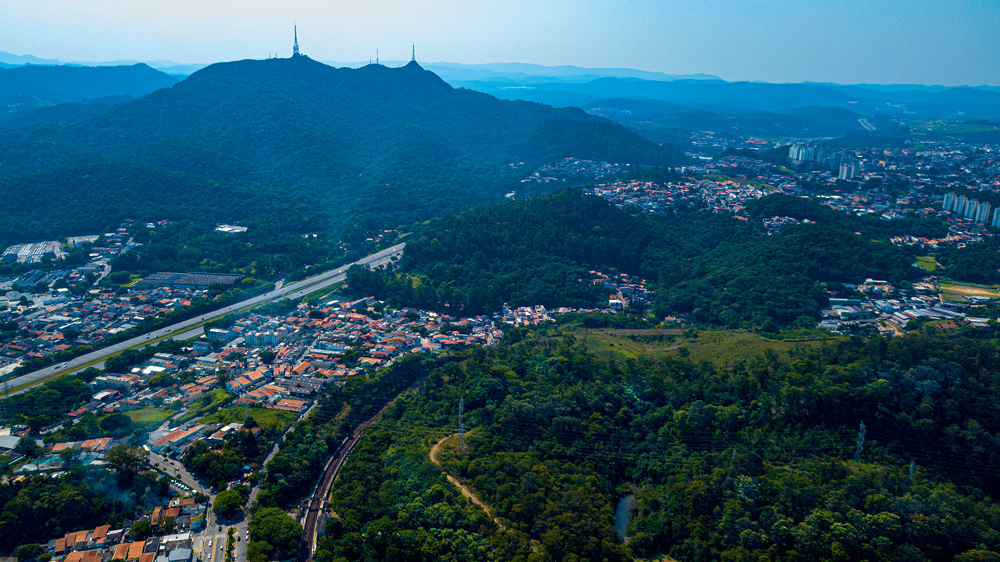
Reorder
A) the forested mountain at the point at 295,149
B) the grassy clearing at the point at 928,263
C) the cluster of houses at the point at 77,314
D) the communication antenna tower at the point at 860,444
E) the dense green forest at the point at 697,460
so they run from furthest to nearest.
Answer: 1. the forested mountain at the point at 295,149
2. the grassy clearing at the point at 928,263
3. the cluster of houses at the point at 77,314
4. the communication antenna tower at the point at 860,444
5. the dense green forest at the point at 697,460

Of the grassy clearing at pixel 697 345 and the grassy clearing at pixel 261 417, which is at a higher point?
the grassy clearing at pixel 697 345

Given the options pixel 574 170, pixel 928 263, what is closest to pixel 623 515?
pixel 928 263

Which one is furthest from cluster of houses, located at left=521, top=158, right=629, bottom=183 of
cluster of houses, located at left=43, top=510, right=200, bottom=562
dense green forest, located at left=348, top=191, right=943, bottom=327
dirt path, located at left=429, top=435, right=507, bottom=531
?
cluster of houses, located at left=43, top=510, right=200, bottom=562

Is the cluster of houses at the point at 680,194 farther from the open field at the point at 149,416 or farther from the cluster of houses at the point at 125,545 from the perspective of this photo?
the cluster of houses at the point at 125,545

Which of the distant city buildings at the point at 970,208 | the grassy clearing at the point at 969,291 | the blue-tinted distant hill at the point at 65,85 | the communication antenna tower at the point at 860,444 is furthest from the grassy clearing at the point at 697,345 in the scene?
the blue-tinted distant hill at the point at 65,85

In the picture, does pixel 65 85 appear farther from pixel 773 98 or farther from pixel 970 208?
pixel 773 98

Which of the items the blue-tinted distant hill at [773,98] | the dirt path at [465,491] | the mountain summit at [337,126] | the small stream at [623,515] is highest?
the blue-tinted distant hill at [773,98]
